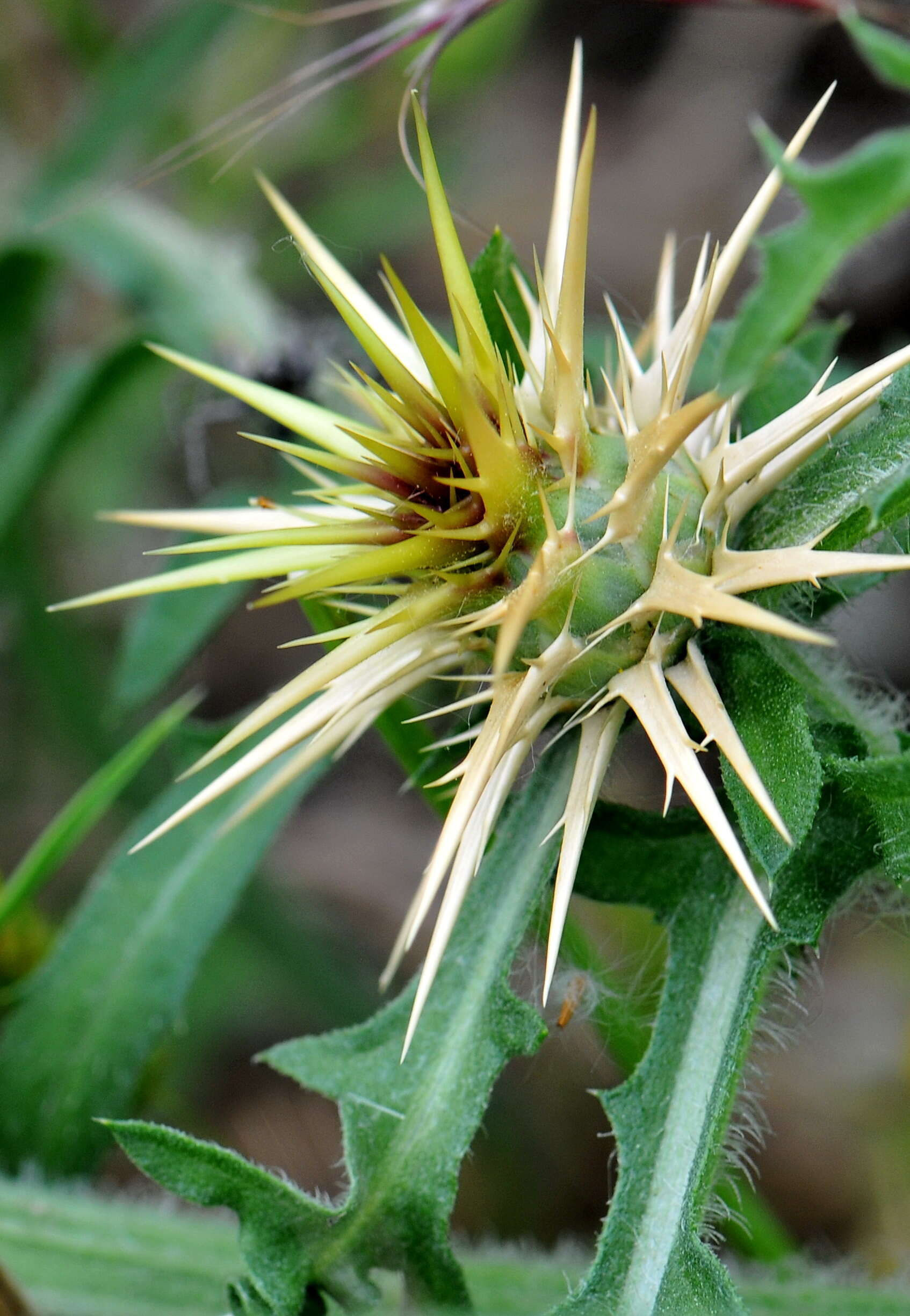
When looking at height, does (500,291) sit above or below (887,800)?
above

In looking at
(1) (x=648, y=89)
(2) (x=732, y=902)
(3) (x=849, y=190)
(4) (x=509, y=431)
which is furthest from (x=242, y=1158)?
(1) (x=648, y=89)

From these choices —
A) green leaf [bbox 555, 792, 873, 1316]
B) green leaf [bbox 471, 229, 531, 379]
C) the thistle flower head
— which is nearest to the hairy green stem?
green leaf [bbox 555, 792, 873, 1316]

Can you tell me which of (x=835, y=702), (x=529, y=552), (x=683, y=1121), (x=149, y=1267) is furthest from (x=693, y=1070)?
(x=149, y=1267)

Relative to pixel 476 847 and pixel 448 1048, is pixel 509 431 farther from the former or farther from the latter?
pixel 448 1048

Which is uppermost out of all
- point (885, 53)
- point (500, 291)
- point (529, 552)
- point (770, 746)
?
point (500, 291)

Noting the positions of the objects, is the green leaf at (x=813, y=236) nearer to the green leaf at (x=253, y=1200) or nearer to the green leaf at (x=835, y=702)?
the green leaf at (x=835, y=702)

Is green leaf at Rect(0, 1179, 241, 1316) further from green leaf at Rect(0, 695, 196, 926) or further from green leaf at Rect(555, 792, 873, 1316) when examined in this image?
green leaf at Rect(555, 792, 873, 1316)

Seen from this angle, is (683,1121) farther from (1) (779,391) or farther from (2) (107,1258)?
(2) (107,1258)
